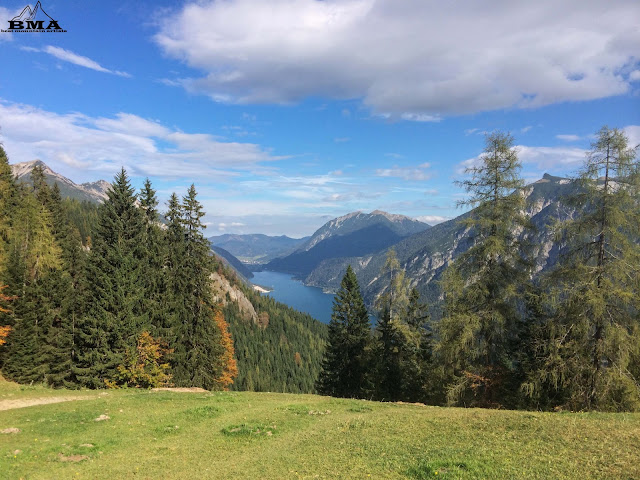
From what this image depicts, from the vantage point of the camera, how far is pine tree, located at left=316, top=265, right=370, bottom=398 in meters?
39.5

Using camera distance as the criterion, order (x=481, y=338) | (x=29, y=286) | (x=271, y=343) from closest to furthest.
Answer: (x=481, y=338) < (x=29, y=286) < (x=271, y=343)

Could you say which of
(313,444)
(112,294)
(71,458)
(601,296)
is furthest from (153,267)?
(601,296)

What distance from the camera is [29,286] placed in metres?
34.2

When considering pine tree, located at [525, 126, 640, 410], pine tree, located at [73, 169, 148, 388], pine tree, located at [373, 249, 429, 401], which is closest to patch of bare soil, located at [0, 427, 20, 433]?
pine tree, located at [73, 169, 148, 388]

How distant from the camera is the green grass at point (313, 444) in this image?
33.5ft

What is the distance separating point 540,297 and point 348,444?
49.0 ft

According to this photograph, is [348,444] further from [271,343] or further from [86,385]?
[271,343]

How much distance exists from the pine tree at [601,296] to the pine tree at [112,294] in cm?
3401

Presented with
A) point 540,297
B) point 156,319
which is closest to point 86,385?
point 156,319

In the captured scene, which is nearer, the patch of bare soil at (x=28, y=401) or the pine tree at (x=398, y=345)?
the patch of bare soil at (x=28, y=401)

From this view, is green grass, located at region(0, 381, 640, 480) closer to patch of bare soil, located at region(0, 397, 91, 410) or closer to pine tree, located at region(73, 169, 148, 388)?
patch of bare soil, located at region(0, 397, 91, 410)

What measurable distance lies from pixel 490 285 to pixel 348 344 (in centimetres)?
→ 2158

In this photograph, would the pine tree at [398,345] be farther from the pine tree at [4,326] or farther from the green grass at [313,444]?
the pine tree at [4,326]

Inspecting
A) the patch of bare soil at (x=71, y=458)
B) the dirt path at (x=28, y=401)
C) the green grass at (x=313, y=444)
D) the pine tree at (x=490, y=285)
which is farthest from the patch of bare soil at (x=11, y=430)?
the pine tree at (x=490, y=285)
